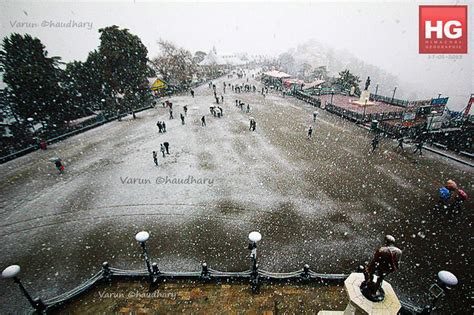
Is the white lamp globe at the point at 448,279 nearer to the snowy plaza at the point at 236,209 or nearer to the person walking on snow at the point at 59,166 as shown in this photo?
the snowy plaza at the point at 236,209

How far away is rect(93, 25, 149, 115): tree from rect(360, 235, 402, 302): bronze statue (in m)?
37.1

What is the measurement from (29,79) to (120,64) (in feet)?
36.9

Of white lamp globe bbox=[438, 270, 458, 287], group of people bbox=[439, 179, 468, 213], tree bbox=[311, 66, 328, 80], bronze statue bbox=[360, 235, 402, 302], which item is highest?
tree bbox=[311, 66, 328, 80]

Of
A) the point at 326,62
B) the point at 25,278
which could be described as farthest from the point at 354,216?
the point at 326,62

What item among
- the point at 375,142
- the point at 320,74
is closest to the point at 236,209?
the point at 375,142

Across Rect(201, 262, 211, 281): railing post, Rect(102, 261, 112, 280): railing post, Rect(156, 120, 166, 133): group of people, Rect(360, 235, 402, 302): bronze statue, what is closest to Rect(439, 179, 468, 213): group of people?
Rect(360, 235, 402, 302): bronze statue

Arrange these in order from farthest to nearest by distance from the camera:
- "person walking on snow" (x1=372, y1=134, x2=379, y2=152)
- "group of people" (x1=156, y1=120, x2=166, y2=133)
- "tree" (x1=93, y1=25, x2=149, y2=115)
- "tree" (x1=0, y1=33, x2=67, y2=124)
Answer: "tree" (x1=93, y1=25, x2=149, y2=115) → "tree" (x1=0, y1=33, x2=67, y2=124) → "group of people" (x1=156, y1=120, x2=166, y2=133) → "person walking on snow" (x1=372, y1=134, x2=379, y2=152)

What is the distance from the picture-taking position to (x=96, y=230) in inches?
413

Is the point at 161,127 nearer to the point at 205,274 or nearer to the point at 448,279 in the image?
the point at 205,274

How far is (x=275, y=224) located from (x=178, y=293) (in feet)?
16.8

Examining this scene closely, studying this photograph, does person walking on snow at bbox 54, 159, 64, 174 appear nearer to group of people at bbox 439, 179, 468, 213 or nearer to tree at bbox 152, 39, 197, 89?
group of people at bbox 439, 179, 468, 213

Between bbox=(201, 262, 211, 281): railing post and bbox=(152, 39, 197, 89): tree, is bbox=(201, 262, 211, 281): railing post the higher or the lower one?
→ the lower one

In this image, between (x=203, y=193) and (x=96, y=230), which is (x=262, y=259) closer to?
(x=203, y=193)

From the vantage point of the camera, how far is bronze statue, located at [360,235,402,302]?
3.55m
